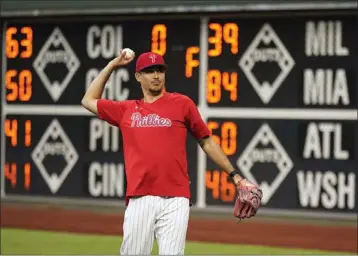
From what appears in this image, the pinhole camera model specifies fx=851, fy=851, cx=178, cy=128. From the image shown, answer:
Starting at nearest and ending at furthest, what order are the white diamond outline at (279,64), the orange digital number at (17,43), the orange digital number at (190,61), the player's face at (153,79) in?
the player's face at (153,79) < the white diamond outline at (279,64) < the orange digital number at (190,61) < the orange digital number at (17,43)

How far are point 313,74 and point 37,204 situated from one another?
348 centimetres

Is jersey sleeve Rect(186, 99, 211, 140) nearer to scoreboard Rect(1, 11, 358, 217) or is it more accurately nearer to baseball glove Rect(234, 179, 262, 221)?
baseball glove Rect(234, 179, 262, 221)

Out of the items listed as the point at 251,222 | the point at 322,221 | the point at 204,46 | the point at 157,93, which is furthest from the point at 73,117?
the point at 157,93

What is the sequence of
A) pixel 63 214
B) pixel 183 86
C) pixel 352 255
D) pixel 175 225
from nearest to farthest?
pixel 175 225 < pixel 352 255 < pixel 183 86 < pixel 63 214

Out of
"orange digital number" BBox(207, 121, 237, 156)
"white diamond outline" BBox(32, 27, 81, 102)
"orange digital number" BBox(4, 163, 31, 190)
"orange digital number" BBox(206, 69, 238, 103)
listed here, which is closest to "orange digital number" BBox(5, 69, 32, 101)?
"white diamond outline" BBox(32, 27, 81, 102)

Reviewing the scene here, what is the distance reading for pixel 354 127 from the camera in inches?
330

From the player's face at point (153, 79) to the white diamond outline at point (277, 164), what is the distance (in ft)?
11.6

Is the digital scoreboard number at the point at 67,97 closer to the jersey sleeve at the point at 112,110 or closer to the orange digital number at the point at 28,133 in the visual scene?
the orange digital number at the point at 28,133

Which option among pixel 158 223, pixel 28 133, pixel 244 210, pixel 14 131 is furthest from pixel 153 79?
pixel 14 131

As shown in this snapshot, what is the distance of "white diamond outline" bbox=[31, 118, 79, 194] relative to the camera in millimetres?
9516

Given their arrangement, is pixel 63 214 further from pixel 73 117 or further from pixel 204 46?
pixel 204 46

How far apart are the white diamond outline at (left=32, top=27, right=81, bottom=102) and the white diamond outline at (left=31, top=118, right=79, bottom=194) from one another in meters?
0.33

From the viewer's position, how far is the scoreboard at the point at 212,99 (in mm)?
8445

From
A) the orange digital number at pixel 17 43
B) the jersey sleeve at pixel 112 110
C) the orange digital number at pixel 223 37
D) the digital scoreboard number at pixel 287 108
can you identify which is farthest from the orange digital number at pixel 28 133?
the jersey sleeve at pixel 112 110
